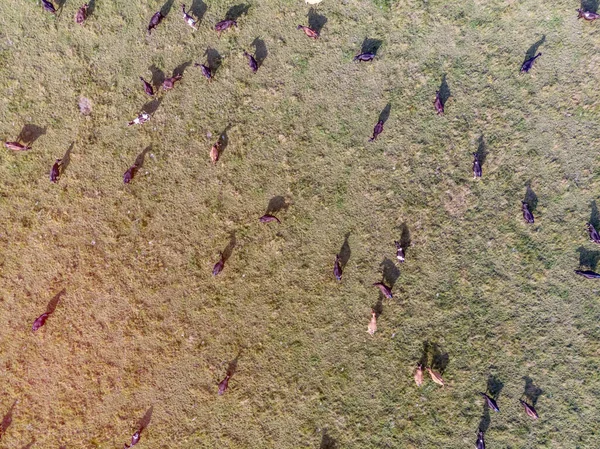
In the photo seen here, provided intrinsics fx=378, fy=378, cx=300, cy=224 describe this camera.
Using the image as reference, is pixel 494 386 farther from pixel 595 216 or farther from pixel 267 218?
pixel 267 218

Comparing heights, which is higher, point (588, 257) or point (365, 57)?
point (365, 57)

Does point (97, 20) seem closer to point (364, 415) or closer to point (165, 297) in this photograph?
point (165, 297)

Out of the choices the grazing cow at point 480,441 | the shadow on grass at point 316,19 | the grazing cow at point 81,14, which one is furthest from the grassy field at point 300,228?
the grazing cow at point 480,441

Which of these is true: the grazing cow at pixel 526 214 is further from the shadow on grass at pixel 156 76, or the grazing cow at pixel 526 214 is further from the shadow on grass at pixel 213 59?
the shadow on grass at pixel 156 76

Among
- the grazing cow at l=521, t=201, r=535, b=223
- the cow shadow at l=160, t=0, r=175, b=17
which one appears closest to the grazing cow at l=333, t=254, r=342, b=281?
the grazing cow at l=521, t=201, r=535, b=223

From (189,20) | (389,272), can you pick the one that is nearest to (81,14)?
(189,20)
